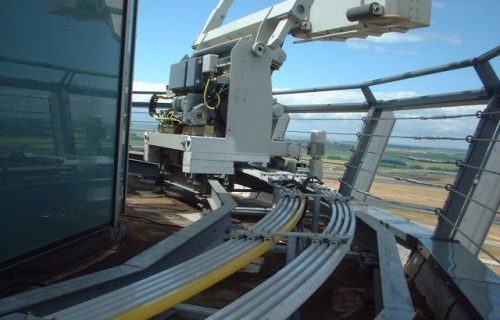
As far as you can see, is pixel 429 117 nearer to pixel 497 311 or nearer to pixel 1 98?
pixel 497 311

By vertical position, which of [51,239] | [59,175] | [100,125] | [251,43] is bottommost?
[51,239]

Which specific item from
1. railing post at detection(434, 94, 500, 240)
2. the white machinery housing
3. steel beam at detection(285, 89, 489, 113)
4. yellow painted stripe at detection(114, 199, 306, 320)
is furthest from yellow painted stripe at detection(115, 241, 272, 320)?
the white machinery housing

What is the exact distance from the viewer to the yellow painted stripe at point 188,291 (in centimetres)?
165

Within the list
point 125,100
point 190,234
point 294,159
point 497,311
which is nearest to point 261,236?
point 190,234

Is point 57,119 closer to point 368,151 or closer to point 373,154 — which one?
point 368,151

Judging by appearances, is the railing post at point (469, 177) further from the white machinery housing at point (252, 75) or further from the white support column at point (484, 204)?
the white machinery housing at point (252, 75)

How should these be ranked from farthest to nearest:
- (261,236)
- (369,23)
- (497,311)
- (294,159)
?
(294,159)
(369,23)
(261,236)
(497,311)

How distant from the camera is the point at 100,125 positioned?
3.39 m

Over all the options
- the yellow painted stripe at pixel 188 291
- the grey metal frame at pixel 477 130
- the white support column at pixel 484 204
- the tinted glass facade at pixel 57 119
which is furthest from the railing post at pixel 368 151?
the yellow painted stripe at pixel 188 291

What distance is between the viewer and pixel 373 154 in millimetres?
5750

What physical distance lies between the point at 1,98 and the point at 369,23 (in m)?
3.74

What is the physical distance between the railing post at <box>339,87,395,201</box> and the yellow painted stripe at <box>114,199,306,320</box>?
10.8 feet

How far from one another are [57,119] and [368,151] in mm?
3711

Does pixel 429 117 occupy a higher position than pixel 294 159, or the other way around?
pixel 429 117
